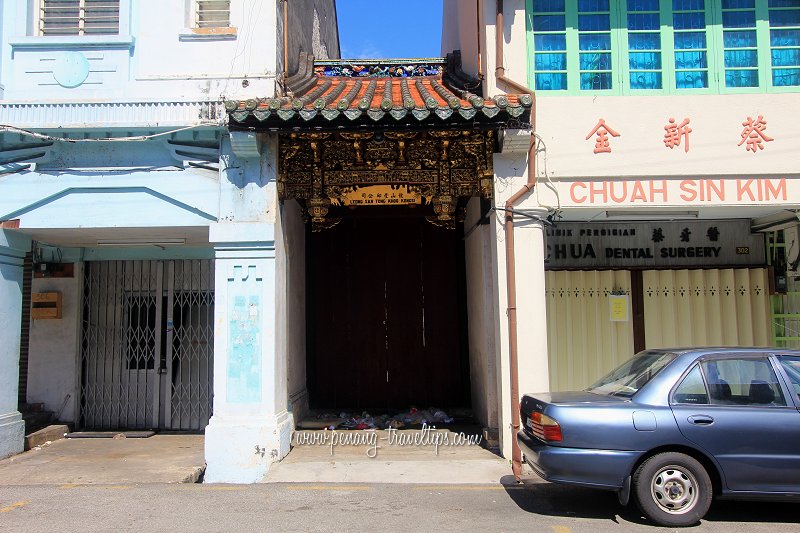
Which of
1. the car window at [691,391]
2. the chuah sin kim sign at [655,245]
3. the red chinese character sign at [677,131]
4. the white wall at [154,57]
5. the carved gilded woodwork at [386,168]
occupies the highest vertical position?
the white wall at [154,57]

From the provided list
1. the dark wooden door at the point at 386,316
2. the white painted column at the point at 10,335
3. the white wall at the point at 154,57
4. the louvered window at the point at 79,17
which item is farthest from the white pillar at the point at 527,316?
the white painted column at the point at 10,335

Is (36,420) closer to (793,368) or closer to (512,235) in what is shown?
(512,235)

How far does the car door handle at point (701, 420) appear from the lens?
5.34 metres

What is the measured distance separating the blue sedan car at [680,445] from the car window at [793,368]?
0.06 feet

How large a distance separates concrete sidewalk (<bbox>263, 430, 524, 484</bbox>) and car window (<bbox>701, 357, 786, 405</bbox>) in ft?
7.60

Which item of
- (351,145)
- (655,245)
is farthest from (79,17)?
(655,245)

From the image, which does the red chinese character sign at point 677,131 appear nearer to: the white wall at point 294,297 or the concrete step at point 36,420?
the white wall at point 294,297

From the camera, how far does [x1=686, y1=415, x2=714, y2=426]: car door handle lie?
5340 millimetres

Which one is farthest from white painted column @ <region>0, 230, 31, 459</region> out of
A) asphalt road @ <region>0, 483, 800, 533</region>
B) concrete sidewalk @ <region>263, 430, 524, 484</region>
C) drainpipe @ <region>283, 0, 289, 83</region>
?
drainpipe @ <region>283, 0, 289, 83</region>

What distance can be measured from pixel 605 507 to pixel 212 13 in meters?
7.81

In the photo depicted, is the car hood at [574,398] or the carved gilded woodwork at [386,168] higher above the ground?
the carved gilded woodwork at [386,168]

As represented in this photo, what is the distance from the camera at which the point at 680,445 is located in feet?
17.5

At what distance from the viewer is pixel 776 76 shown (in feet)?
26.7

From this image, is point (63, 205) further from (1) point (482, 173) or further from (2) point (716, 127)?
(2) point (716, 127)
